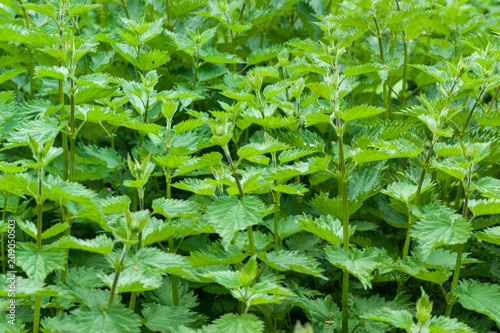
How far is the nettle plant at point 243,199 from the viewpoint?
58.5 inches

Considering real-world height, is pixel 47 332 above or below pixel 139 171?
below

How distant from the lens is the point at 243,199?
1551mm

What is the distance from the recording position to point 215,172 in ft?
6.03

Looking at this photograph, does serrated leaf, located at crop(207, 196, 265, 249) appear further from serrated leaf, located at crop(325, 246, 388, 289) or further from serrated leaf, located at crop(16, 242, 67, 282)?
serrated leaf, located at crop(16, 242, 67, 282)

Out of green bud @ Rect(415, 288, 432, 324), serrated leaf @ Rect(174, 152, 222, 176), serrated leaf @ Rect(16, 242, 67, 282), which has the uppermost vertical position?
serrated leaf @ Rect(174, 152, 222, 176)

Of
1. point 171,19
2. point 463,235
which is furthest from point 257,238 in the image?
point 171,19

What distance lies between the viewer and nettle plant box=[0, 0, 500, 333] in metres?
1.49

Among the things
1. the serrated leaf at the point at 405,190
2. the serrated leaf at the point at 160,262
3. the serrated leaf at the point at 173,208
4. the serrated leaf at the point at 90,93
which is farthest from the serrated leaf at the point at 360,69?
the serrated leaf at the point at 160,262

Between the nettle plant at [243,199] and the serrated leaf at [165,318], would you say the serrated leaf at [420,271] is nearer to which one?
the nettle plant at [243,199]

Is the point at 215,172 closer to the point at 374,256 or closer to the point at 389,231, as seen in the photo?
the point at 374,256

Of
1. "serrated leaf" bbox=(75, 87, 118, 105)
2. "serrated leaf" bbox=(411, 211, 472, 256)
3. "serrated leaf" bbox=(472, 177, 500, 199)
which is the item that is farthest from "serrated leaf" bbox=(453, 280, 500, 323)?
"serrated leaf" bbox=(75, 87, 118, 105)

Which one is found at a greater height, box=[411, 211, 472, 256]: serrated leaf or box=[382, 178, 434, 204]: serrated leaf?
box=[382, 178, 434, 204]: serrated leaf

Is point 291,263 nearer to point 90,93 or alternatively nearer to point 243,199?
point 243,199

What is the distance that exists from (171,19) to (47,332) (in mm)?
2374
